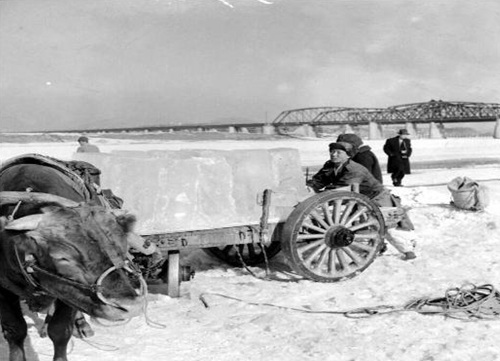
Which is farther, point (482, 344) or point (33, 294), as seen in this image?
point (482, 344)

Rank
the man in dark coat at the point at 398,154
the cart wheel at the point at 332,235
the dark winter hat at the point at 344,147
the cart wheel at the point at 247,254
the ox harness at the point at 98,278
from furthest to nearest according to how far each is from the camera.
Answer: the man in dark coat at the point at 398,154 → the cart wheel at the point at 247,254 → the dark winter hat at the point at 344,147 → the cart wheel at the point at 332,235 → the ox harness at the point at 98,278

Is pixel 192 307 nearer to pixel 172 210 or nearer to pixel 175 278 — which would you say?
pixel 175 278

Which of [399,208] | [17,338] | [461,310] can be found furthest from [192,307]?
[399,208]

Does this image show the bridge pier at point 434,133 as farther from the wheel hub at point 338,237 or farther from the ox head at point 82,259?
the ox head at point 82,259

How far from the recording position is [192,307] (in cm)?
634

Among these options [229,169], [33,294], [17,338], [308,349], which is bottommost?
[308,349]

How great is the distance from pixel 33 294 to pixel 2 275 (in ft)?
1.11

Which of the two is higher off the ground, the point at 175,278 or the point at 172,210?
the point at 172,210

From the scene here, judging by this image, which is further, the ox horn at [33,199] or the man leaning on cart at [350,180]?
the man leaning on cart at [350,180]

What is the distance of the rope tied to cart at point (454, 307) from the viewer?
18.6 ft

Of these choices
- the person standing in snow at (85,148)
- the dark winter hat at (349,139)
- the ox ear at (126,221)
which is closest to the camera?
the ox ear at (126,221)

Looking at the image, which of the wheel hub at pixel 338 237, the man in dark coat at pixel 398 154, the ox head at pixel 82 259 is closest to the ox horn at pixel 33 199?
the ox head at pixel 82 259

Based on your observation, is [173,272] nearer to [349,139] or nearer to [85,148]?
[349,139]

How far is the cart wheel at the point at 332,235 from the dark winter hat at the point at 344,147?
86cm
